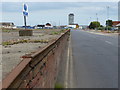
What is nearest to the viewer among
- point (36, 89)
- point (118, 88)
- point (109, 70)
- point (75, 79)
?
point (36, 89)

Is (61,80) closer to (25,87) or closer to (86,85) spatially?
(86,85)

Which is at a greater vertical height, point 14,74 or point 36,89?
point 14,74

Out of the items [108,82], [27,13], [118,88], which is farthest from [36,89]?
[27,13]

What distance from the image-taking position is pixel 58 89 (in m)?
7.97

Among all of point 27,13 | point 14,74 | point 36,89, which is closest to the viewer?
point 14,74

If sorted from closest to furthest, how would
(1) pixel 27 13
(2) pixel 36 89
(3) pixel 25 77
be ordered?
(3) pixel 25 77, (2) pixel 36 89, (1) pixel 27 13

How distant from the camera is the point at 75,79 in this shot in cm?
945

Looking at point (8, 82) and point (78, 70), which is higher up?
point (8, 82)

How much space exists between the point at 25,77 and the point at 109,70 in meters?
8.49

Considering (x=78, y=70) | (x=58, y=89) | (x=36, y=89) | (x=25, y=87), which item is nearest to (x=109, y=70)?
(x=78, y=70)

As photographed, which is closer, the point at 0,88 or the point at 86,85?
the point at 0,88

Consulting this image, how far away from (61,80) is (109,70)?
113 inches

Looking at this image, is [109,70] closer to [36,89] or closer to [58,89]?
[58,89]

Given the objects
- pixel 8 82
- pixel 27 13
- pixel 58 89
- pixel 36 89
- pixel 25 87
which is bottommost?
pixel 58 89
